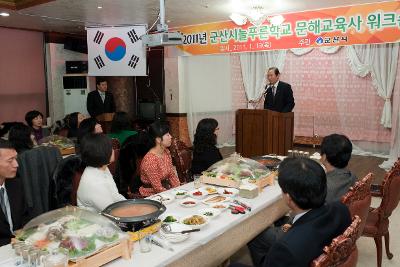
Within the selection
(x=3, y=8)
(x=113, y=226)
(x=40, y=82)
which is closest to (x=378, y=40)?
(x=113, y=226)

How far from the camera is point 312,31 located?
516 centimetres

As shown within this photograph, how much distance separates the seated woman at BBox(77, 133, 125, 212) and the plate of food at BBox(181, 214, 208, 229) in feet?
1.71

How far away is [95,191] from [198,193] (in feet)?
2.34

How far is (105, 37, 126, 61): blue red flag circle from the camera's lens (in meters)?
5.29

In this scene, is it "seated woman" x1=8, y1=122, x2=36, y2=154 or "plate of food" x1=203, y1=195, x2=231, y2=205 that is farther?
"seated woman" x1=8, y1=122, x2=36, y2=154

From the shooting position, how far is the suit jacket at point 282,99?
18.5 ft

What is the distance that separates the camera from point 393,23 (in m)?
4.56

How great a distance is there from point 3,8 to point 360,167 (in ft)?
19.3

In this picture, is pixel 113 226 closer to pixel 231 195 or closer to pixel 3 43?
pixel 231 195

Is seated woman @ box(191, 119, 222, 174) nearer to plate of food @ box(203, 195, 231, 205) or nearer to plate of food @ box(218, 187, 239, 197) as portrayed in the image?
plate of food @ box(218, 187, 239, 197)

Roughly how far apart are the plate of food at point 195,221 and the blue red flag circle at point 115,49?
11.8 feet

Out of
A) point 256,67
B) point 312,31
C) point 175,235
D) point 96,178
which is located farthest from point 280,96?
point 175,235

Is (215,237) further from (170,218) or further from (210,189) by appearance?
(210,189)

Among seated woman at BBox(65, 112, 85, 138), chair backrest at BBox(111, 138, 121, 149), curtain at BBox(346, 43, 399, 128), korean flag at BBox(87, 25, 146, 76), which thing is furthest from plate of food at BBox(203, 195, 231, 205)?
curtain at BBox(346, 43, 399, 128)
